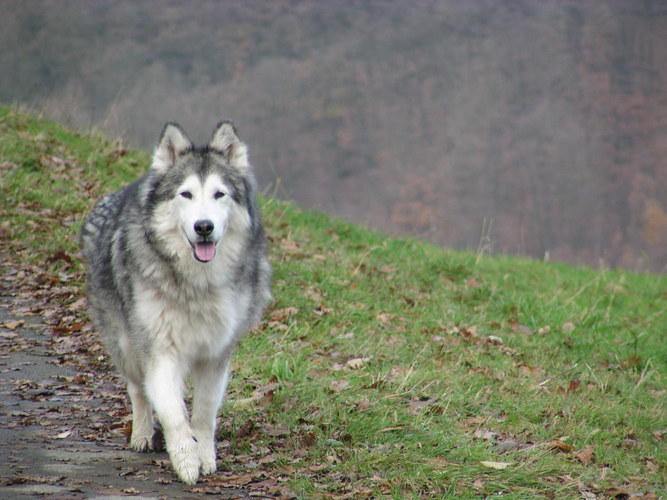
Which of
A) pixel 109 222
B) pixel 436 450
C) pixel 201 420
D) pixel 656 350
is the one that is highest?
pixel 109 222

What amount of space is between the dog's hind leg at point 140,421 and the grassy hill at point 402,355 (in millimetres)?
481

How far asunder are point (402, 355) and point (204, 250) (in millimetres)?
3101

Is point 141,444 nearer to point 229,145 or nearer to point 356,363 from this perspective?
point 229,145

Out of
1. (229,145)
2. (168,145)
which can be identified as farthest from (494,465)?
(168,145)

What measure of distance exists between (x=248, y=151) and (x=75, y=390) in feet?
7.62

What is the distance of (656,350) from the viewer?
7.58 meters

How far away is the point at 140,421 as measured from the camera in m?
4.16

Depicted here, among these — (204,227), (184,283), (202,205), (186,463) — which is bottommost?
(186,463)

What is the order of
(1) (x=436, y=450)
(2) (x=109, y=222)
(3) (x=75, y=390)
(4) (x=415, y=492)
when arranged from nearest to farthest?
(4) (x=415, y=492), (1) (x=436, y=450), (2) (x=109, y=222), (3) (x=75, y=390)

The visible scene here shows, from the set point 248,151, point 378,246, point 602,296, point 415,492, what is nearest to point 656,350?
point 602,296

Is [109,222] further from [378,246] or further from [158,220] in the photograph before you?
[378,246]

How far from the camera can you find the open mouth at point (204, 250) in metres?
3.73

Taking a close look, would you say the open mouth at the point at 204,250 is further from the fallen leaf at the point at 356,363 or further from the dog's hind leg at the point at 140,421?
the fallen leaf at the point at 356,363

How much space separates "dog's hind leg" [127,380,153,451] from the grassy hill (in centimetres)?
48
